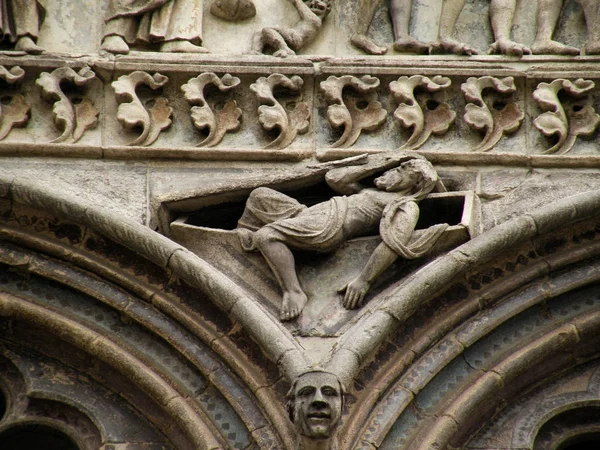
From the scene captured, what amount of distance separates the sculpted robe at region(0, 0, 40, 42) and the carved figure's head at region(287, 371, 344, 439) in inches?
131

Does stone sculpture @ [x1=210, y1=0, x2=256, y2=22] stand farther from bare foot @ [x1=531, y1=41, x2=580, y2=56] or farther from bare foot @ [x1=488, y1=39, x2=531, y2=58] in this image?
bare foot @ [x1=531, y1=41, x2=580, y2=56]

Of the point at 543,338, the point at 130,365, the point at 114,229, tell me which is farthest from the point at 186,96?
the point at 543,338

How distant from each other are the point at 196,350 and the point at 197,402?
0.31 meters

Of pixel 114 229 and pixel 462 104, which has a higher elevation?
pixel 462 104

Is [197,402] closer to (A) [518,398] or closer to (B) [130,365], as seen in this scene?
(B) [130,365]

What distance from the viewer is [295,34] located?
38.9 feet

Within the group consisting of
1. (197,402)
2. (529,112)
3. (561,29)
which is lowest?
(197,402)

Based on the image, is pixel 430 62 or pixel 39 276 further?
pixel 430 62

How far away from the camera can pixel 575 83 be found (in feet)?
37.8

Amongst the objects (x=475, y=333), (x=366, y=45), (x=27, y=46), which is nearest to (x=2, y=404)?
(x=27, y=46)

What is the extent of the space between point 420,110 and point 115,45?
200 cm

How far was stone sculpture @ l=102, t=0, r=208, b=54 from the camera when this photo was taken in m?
11.8

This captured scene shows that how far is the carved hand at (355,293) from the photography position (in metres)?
10.4

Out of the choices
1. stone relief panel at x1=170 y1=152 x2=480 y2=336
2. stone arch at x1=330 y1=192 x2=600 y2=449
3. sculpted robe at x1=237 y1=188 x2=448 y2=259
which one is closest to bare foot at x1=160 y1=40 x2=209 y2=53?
stone relief panel at x1=170 y1=152 x2=480 y2=336
